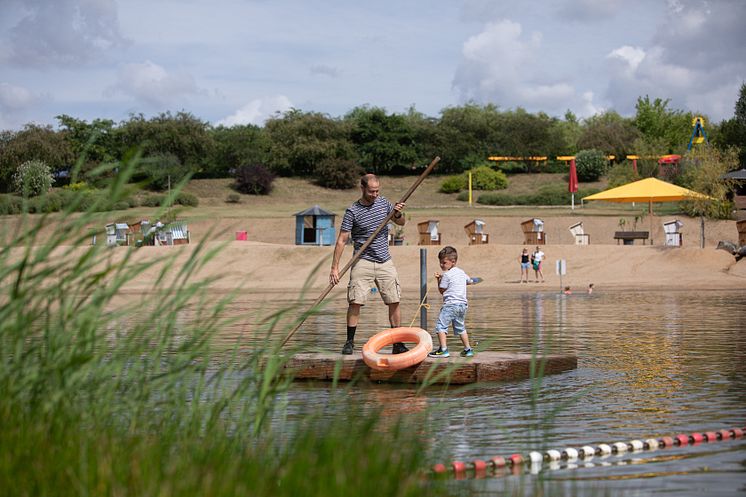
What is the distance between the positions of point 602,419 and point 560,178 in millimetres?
61212

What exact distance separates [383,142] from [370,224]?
2491 inches

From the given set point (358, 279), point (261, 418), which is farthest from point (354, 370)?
point (261, 418)

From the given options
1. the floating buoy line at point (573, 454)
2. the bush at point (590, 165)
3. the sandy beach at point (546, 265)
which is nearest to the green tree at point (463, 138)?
the bush at point (590, 165)

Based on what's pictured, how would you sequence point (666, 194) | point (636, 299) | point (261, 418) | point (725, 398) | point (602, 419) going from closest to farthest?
1. point (261, 418)
2. point (602, 419)
3. point (725, 398)
4. point (636, 299)
5. point (666, 194)

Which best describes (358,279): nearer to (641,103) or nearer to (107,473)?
(107,473)

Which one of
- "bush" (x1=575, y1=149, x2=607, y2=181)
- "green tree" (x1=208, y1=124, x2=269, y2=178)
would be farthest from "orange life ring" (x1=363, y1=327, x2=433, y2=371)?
"green tree" (x1=208, y1=124, x2=269, y2=178)

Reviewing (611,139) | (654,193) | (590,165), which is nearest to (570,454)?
(654,193)

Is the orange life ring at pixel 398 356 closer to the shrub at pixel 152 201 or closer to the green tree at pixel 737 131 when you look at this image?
the shrub at pixel 152 201

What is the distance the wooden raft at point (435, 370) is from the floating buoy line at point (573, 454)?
9.77ft

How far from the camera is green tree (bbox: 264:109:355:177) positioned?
7081cm

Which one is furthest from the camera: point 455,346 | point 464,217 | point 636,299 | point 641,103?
point 641,103

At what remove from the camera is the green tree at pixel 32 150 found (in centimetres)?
6544

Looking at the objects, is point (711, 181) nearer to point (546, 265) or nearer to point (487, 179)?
point (546, 265)

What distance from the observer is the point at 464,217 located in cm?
5038
